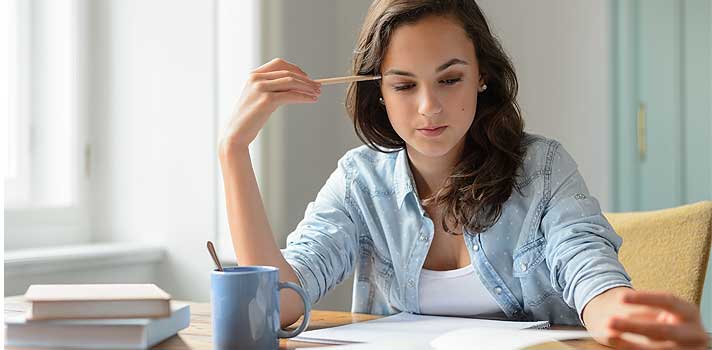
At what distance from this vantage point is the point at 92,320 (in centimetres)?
107

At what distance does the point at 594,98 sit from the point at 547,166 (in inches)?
44.0

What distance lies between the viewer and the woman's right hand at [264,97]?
4.91 ft

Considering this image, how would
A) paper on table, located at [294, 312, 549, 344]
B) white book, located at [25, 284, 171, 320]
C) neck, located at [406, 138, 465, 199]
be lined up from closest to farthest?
white book, located at [25, 284, 171, 320] < paper on table, located at [294, 312, 549, 344] < neck, located at [406, 138, 465, 199]

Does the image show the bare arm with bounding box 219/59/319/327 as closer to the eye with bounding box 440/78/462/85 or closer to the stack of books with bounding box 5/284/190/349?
the eye with bounding box 440/78/462/85

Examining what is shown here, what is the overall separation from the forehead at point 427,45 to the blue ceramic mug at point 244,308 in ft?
1.75

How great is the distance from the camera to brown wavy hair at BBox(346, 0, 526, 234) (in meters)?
1.52

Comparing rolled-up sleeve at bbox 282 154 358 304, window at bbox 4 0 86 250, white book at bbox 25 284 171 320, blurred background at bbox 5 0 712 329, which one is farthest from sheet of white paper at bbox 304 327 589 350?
window at bbox 4 0 86 250

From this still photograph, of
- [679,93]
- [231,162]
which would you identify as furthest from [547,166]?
[679,93]

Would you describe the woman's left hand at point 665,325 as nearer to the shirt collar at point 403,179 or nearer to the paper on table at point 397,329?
the paper on table at point 397,329

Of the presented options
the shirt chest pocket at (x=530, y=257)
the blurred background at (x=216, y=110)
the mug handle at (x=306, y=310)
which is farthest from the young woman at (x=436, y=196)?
the blurred background at (x=216, y=110)

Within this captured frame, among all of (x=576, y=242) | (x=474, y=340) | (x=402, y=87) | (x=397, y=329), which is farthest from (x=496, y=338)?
(x=402, y=87)

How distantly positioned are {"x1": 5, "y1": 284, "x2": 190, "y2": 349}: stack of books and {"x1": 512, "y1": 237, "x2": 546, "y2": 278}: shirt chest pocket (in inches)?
25.1

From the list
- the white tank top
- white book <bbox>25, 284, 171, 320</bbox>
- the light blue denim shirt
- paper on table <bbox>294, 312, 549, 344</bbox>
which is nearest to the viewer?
white book <bbox>25, 284, 171, 320</bbox>

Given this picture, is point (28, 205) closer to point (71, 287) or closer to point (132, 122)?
point (132, 122)
